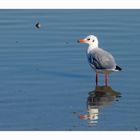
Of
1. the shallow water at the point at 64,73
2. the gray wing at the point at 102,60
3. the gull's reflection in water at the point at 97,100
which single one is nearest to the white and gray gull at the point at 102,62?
the gray wing at the point at 102,60

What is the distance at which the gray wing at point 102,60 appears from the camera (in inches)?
607

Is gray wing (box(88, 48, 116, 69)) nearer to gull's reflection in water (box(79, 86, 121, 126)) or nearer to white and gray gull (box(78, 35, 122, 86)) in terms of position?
white and gray gull (box(78, 35, 122, 86))

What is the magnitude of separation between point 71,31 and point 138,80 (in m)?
4.74

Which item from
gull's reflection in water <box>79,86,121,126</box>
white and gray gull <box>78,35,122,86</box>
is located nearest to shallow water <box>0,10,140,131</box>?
gull's reflection in water <box>79,86,121,126</box>

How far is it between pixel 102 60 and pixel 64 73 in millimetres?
904

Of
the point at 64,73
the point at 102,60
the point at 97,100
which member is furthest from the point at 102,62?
the point at 97,100

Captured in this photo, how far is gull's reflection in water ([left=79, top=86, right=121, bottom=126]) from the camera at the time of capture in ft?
41.2

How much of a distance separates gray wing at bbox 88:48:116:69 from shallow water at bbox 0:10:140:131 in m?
0.31

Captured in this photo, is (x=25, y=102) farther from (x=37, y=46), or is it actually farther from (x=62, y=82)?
(x=37, y=46)

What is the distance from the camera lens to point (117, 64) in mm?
16359

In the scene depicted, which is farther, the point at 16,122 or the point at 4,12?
the point at 4,12

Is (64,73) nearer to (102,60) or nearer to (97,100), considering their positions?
(102,60)

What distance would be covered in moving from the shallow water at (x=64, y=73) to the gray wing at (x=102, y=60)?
314 millimetres

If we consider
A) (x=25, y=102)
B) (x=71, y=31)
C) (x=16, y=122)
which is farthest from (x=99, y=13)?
(x=16, y=122)
